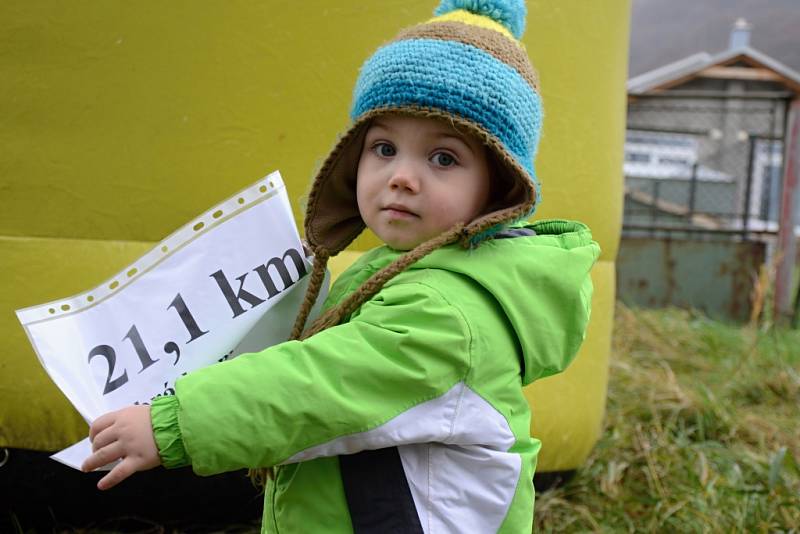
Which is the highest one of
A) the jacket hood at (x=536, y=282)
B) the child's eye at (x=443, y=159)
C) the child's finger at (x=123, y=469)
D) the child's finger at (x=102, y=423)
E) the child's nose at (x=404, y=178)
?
the child's eye at (x=443, y=159)

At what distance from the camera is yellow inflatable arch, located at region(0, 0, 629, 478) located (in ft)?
5.44

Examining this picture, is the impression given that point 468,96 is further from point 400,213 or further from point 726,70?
point 726,70

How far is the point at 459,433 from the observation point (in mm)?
1021

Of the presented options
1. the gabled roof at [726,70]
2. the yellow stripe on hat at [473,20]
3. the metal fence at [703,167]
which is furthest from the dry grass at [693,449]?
the gabled roof at [726,70]

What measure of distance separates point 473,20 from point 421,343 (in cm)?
47

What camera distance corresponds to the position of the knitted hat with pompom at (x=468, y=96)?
104cm

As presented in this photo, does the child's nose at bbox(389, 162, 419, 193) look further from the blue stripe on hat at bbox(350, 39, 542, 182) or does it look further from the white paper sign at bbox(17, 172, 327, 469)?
the white paper sign at bbox(17, 172, 327, 469)

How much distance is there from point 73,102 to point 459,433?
111 cm

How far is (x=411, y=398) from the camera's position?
979mm

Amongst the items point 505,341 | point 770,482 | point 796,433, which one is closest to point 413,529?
point 505,341

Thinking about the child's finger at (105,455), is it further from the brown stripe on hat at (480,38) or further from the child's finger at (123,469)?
the brown stripe on hat at (480,38)

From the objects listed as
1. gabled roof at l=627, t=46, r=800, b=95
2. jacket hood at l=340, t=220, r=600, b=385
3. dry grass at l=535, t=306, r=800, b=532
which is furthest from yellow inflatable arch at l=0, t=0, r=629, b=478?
gabled roof at l=627, t=46, r=800, b=95

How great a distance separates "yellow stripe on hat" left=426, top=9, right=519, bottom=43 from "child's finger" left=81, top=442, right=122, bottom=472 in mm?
667

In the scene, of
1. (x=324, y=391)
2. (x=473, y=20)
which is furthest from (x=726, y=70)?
(x=324, y=391)
